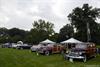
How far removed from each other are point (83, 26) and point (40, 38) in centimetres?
1599

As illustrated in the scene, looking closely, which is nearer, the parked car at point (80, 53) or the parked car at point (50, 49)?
the parked car at point (80, 53)

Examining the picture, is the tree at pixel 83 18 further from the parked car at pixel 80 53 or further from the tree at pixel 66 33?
the parked car at pixel 80 53

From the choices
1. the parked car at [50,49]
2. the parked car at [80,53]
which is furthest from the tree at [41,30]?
the parked car at [80,53]

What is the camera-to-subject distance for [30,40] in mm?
83312

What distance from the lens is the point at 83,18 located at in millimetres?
76625

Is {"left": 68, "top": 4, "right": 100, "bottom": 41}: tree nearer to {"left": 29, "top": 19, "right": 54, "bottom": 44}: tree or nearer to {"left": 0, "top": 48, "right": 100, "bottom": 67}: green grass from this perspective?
{"left": 29, "top": 19, "right": 54, "bottom": 44}: tree

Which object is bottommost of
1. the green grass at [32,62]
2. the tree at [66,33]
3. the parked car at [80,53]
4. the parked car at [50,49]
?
the green grass at [32,62]

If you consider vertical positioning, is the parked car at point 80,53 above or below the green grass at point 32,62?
above

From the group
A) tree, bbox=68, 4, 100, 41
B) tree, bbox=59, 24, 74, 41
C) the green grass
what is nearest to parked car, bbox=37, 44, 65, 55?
the green grass

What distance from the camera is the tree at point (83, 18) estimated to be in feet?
248

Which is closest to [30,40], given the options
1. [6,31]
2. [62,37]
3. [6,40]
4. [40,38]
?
[40,38]

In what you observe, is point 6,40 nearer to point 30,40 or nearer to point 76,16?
point 30,40

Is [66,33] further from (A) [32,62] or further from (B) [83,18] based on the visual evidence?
(A) [32,62]

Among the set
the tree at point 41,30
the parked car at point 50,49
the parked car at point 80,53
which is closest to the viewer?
the parked car at point 80,53
